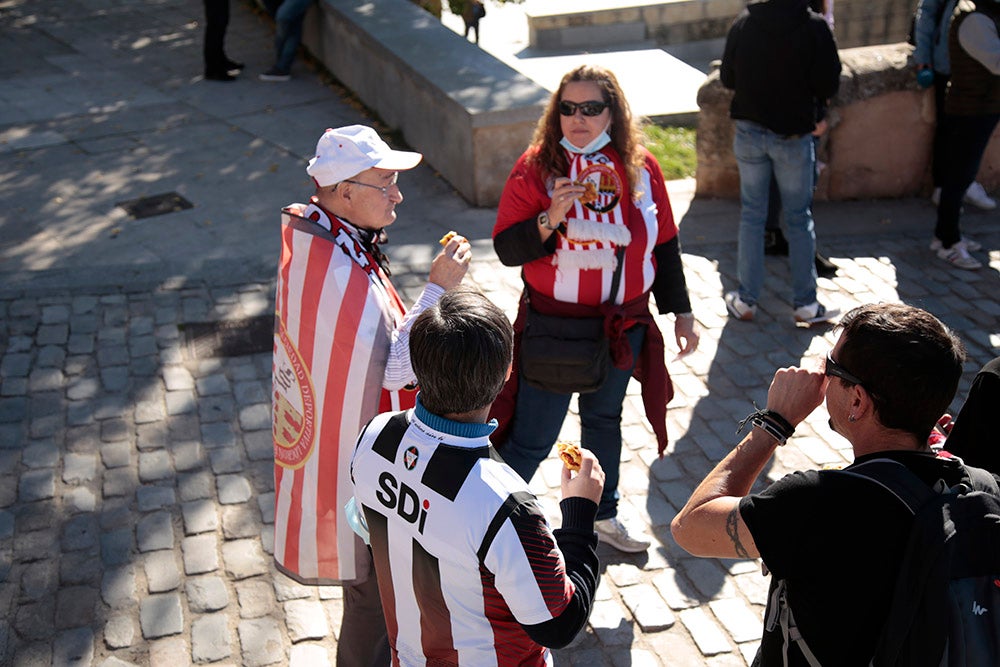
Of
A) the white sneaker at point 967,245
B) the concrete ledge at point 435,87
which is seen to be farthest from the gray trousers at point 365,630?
the white sneaker at point 967,245

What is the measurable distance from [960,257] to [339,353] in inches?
202

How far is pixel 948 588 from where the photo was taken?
216 cm

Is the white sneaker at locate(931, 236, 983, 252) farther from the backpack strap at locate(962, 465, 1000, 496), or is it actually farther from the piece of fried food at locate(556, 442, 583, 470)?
the piece of fried food at locate(556, 442, 583, 470)

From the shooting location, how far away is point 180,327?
612cm

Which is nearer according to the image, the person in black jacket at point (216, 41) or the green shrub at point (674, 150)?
the green shrub at point (674, 150)

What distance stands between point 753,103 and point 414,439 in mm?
4171

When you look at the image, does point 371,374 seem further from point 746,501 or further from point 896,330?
point 896,330

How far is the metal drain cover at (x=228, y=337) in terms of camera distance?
232 inches

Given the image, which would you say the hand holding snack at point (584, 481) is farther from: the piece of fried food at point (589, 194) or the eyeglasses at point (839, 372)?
the piece of fried food at point (589, 194)

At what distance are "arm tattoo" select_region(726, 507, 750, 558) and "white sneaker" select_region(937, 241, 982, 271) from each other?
204 inches

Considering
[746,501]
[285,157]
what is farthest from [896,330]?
[285,157]

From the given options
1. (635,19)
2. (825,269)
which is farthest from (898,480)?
(635,19)

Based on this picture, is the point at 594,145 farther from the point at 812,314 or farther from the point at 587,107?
the point at 812,314

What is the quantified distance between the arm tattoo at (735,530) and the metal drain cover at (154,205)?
6.15m
